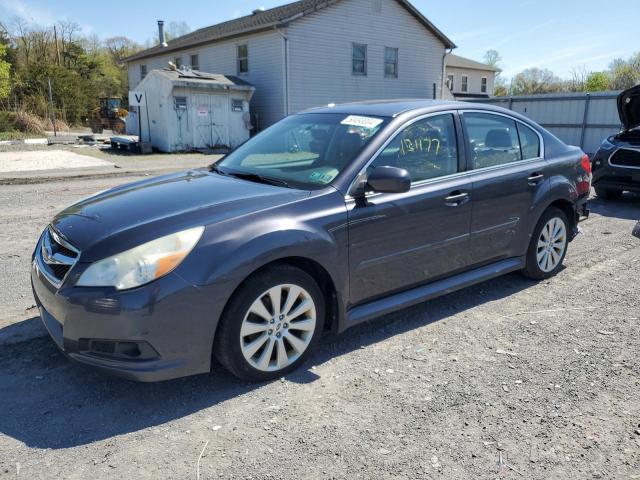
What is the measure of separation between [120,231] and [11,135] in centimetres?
2469

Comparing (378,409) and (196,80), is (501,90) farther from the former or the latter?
(378,409)

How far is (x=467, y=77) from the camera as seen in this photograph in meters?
42.5

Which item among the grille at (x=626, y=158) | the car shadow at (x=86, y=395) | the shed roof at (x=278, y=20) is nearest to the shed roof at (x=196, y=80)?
the shed roof at (x=278, y=20)

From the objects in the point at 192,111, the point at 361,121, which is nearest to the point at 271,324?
the point at 361,121

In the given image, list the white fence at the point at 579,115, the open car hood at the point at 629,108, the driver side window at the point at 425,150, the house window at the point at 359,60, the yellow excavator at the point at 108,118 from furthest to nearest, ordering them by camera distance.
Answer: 1. the yellow excavator at the point at 108,118
2. the house window at the point at 359,60
3. the white fence at the point at 579,115
4. the open car hood at the point at 629,108
5. the driver side window at the point at 425,150

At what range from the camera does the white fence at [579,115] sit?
17.5 metres

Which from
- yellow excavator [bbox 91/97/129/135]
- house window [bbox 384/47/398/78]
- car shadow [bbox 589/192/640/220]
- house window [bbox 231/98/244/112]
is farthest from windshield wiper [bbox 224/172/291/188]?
yellow excavator [bbox 91/97/129/135]

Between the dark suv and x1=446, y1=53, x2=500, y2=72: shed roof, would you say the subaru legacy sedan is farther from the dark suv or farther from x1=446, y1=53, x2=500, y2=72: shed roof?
x1=446, y1=53, x2=500, y2=72: shed roof

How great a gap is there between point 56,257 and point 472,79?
145ft

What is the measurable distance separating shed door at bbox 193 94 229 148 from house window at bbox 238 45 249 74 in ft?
14.3

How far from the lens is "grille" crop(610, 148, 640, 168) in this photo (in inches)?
344

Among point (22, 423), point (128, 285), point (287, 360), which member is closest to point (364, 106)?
point (287, 360)

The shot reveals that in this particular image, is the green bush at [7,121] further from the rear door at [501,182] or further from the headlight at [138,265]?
the headlight at [138,265]

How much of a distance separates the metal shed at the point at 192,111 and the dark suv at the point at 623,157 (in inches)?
557
